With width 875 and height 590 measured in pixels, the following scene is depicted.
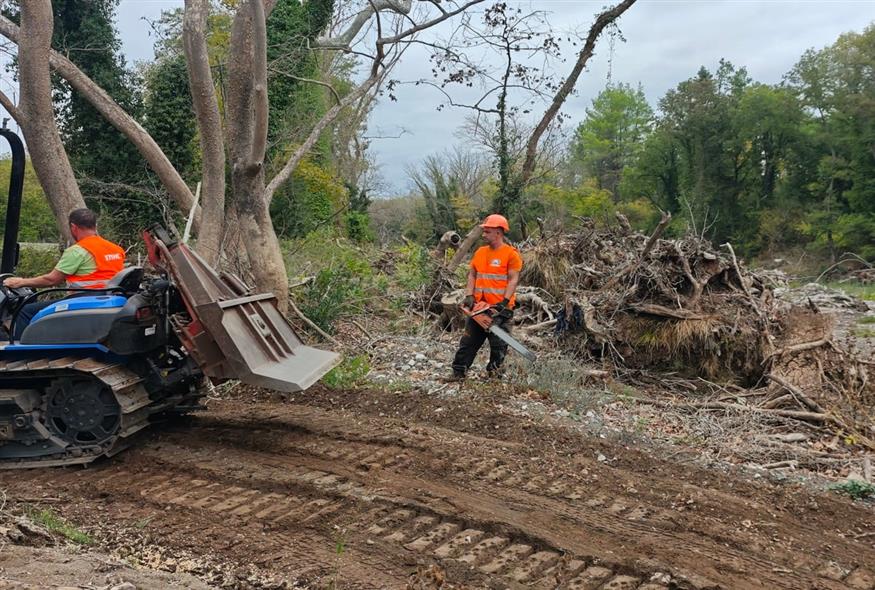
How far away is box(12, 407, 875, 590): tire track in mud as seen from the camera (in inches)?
153

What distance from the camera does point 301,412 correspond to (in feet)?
23.1

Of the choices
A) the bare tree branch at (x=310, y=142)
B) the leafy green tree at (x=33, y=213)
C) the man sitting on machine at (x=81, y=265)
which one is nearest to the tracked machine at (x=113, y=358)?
the man sitting on machine at (x=81, y=265)

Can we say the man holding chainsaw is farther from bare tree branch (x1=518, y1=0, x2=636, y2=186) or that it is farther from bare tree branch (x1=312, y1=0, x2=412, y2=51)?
bare tree branch (x1=518, y1=0, x2=636, y2=186)

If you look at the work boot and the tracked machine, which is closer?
the tracked machine

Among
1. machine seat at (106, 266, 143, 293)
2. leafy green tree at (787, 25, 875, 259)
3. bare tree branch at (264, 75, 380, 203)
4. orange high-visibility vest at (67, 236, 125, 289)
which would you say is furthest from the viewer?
leafy green tree at (787, 25, 875, 259)

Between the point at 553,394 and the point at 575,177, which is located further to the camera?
the point at 575,177

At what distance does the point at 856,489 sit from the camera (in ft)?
17.0

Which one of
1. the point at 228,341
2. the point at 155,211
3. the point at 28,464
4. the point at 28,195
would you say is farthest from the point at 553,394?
the point at 28,195

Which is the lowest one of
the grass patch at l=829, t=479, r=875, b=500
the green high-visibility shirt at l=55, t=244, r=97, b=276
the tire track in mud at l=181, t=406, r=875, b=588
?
the grass patch at l=829, t=479, r=875, b=500

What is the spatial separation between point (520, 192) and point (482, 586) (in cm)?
1557

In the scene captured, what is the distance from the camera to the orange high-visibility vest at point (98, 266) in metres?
5.86

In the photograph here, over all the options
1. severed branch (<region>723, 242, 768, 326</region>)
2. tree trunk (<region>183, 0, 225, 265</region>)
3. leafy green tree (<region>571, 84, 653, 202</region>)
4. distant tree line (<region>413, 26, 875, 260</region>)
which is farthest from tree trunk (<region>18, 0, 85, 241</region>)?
leafy green tree (<region>571, 84, 653, 202</region>)

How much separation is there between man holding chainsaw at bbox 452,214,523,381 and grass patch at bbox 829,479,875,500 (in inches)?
147

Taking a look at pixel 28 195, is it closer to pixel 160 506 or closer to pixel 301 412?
pixel 301 412
